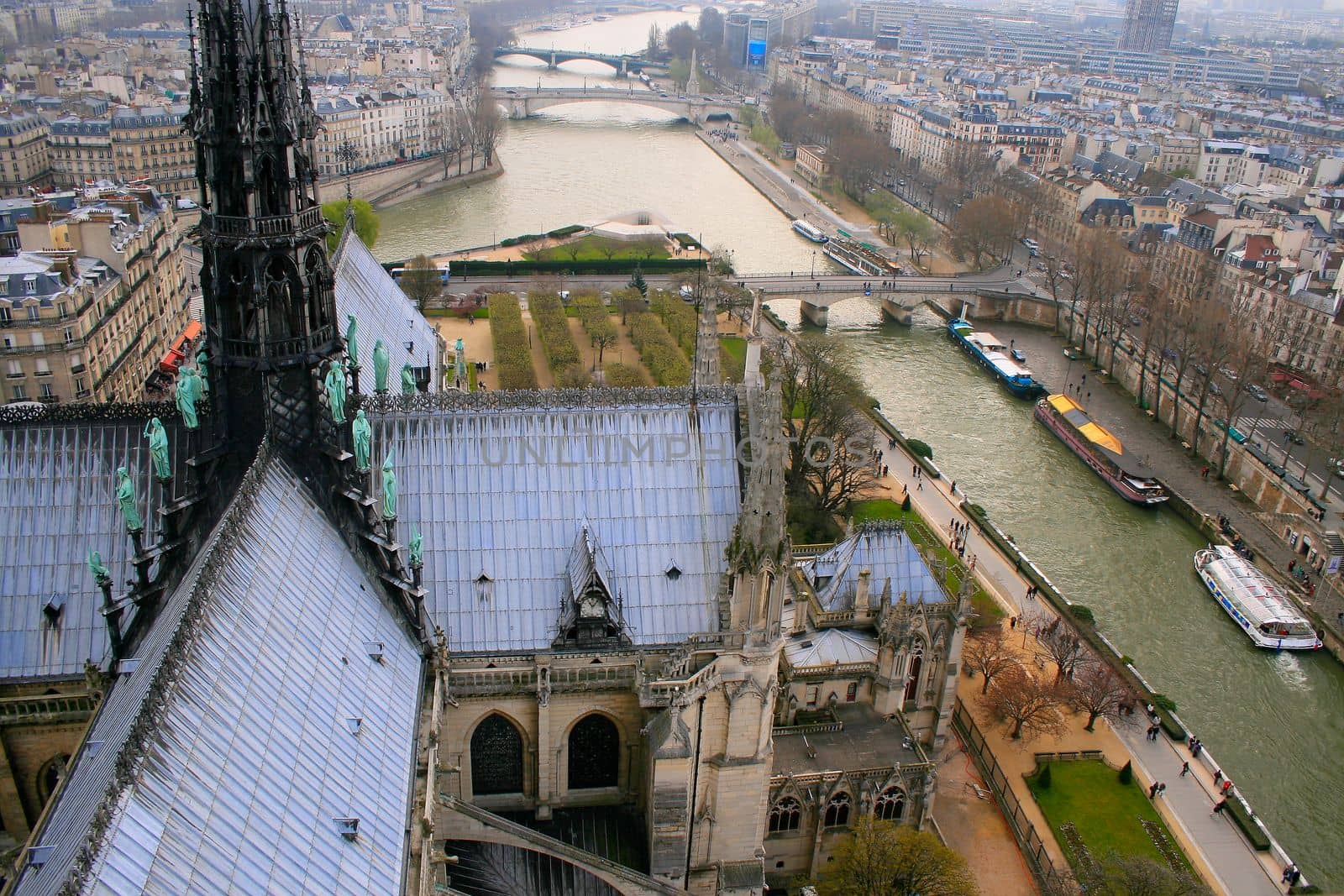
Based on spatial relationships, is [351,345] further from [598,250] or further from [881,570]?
[598,250]

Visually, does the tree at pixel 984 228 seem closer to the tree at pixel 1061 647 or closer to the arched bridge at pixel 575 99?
the tree at pixel 1061 647

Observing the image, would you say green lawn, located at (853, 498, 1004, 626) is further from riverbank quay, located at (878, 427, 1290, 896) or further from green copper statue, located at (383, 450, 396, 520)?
green copper statue, located at (383, 450, 396, 520)

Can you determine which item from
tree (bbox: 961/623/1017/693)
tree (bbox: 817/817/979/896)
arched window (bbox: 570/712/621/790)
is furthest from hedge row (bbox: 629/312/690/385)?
arched window (bbox: 570/712/621/790)

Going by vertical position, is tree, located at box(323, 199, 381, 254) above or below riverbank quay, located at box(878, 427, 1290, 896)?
above

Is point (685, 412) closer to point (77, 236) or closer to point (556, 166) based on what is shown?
point (77, 236)

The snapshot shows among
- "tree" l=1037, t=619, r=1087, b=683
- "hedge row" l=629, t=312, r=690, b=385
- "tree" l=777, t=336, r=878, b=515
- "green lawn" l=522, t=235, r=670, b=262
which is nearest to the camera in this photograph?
"tree" l=1037, t=619, r=1087, b=683

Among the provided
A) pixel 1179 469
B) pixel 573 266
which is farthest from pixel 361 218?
pixel 1179 469
